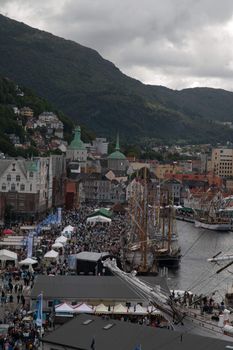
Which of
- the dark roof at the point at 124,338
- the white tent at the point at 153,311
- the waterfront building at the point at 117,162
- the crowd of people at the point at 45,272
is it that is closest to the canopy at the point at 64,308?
the crowd of people at the point at 45,272

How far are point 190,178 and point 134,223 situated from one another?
82.1m

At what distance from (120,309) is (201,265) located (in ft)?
91.3

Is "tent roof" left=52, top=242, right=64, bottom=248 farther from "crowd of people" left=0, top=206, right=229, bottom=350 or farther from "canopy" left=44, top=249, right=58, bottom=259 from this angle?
"canopy" left=44, top=249, right=58, bottom=259

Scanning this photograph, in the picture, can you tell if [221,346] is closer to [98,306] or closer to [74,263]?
[98,306]

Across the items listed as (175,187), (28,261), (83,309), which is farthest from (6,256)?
(175,187)

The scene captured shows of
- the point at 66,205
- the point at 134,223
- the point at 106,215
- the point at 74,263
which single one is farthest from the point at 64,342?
the point at 66,205

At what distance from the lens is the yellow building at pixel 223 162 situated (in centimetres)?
17575

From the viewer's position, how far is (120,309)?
102ft

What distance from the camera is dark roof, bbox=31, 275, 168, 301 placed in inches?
1275

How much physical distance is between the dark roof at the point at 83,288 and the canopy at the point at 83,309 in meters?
1.30

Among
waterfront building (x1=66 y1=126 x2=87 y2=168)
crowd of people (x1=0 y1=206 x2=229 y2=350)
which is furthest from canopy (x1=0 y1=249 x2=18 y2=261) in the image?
waterfront building (x1=66 y1=126 x2=87 y2=168)

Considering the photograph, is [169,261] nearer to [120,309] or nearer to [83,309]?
[120,309]

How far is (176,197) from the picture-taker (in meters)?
130

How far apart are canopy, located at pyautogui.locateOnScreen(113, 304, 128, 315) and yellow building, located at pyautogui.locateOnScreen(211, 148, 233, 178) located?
145688 millimetres
